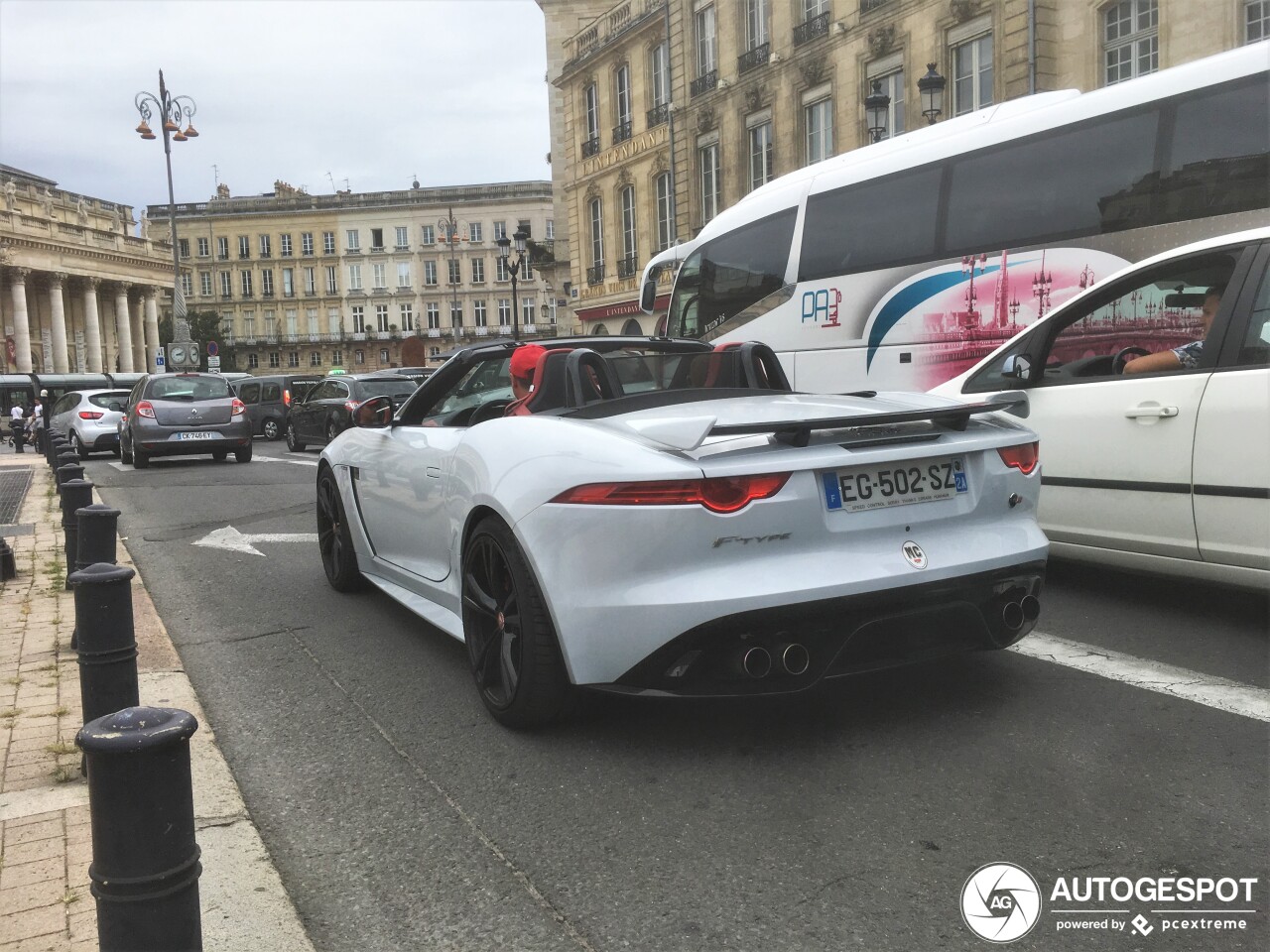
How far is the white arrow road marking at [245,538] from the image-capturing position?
28.4ft

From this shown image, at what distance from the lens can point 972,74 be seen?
23.6 m

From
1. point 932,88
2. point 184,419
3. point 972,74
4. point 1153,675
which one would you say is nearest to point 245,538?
point 1153,675

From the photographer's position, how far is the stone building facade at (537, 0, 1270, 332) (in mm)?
20656

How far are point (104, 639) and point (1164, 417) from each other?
4.07m

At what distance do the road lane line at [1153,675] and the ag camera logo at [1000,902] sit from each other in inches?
57.9

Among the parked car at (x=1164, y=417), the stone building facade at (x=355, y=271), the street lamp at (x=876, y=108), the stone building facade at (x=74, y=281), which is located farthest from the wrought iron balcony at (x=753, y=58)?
the stone building facade at (x=74, y=281)

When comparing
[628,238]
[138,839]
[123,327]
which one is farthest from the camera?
[123,327]

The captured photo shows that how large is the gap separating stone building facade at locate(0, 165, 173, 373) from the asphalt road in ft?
325

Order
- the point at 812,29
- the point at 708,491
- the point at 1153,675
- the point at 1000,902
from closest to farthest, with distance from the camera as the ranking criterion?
the point at 1000,902 < the point at 708,491 < the point at 1153,675 < the point at 812,29

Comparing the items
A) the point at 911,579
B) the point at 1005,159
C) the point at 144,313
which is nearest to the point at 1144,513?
the point at 911,579

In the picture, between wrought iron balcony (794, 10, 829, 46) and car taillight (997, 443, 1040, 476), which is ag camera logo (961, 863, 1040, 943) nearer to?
car taillight (997, 443, 1040, 476)

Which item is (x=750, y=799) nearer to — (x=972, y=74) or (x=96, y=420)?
(x=96, y=420)

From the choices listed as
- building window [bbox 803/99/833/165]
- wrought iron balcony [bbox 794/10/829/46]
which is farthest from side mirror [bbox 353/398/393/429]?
wrought iron balcony [bbox 794/10/829/46]

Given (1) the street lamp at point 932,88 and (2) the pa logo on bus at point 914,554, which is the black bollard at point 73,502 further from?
(1) the street lamp at point 932,88
